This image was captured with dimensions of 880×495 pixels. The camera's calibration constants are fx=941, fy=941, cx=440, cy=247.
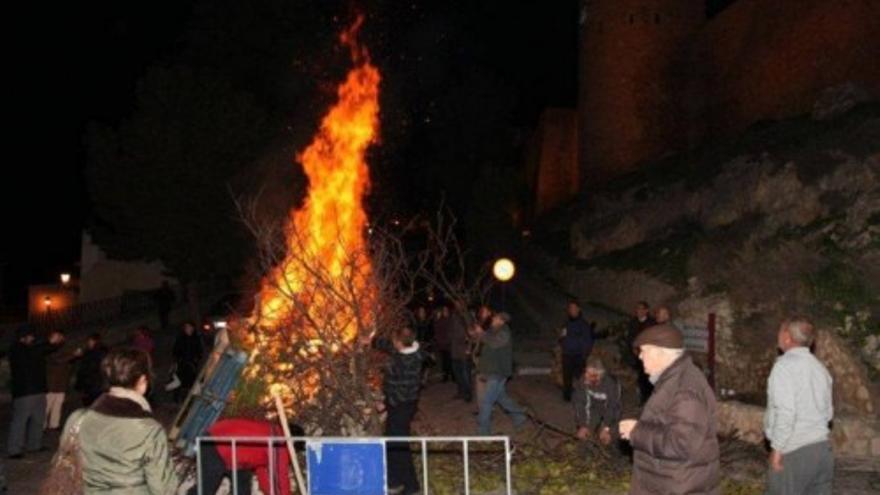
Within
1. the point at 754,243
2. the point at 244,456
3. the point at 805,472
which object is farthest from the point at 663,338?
the point at 754,243

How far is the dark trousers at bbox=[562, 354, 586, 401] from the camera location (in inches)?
571

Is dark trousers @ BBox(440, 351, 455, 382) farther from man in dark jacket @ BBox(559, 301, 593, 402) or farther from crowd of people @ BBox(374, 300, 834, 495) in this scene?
crowd of people @ BBox(374, 300, 834, 495)

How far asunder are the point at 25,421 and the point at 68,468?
303 inches

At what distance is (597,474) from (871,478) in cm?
284

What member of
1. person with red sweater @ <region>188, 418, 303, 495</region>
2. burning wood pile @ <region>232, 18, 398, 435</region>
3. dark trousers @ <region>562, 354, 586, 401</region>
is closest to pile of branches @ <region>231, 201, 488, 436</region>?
burning wood pile @ <region>232, 18, 398, 435</region>

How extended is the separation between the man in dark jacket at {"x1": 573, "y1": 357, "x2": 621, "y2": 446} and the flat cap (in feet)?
13.1

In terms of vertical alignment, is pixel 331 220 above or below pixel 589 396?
above

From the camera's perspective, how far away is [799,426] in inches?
247

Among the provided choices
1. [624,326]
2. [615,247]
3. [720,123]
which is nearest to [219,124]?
[615,247]

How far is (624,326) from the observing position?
18.8 metres

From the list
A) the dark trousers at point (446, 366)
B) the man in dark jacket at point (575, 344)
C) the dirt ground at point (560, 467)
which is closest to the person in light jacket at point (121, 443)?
the dirt ground at point (560, 467)

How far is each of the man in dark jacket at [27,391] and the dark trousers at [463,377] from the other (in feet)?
20.7

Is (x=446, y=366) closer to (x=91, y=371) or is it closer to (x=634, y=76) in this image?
(x=91, y=371)

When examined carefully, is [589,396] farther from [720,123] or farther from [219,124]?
[720,123]
